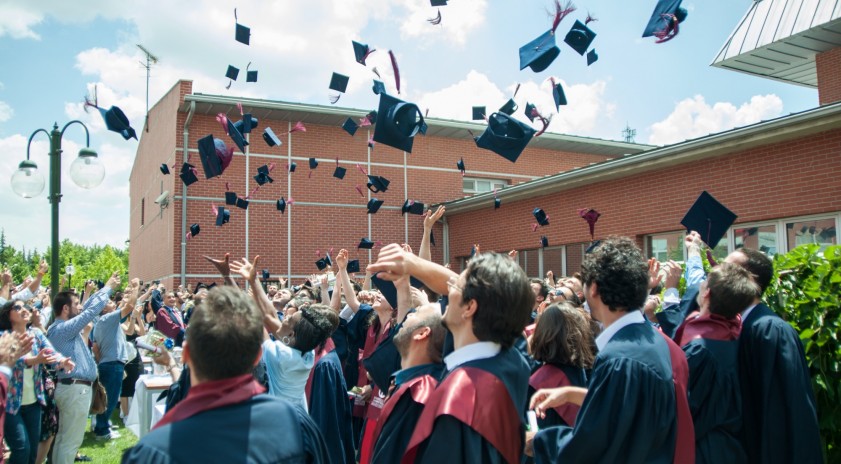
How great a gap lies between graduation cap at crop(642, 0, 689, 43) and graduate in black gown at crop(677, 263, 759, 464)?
3.70m

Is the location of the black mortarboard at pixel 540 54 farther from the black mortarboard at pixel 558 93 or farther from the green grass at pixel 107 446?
the green grass at pixel 107 446

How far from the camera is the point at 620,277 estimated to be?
277 centimetres

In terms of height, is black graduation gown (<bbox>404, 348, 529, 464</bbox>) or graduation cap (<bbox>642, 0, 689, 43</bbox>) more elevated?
graduation cap (<bbox>642, 0, 689, 43</bbox>)

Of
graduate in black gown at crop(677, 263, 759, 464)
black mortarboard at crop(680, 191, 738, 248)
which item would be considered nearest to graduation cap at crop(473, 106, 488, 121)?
black mortarboard at crop(680, 191, 738, 248)

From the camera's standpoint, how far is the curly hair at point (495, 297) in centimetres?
244

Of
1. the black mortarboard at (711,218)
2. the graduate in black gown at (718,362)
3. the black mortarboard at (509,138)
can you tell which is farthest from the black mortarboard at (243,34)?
the graduate in black gown at (718,362)

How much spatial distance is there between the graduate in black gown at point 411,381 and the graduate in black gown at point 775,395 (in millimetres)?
1777

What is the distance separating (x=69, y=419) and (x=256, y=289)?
3866mm

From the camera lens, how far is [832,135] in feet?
29.8

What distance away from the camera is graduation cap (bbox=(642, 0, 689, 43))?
6559 mm

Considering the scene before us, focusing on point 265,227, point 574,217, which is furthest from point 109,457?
point 265,227

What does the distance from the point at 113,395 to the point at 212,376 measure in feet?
25.4

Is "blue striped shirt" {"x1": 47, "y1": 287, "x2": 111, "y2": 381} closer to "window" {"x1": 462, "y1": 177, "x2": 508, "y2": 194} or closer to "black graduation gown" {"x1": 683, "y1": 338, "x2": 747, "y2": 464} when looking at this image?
"black graduation gown" {"x1": 683, "y1": 338, "x2": 747, "y2": 464}

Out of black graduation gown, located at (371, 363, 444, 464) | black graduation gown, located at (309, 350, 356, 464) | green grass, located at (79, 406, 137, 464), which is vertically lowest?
green grass, located at (79, 406, 137, 464)
